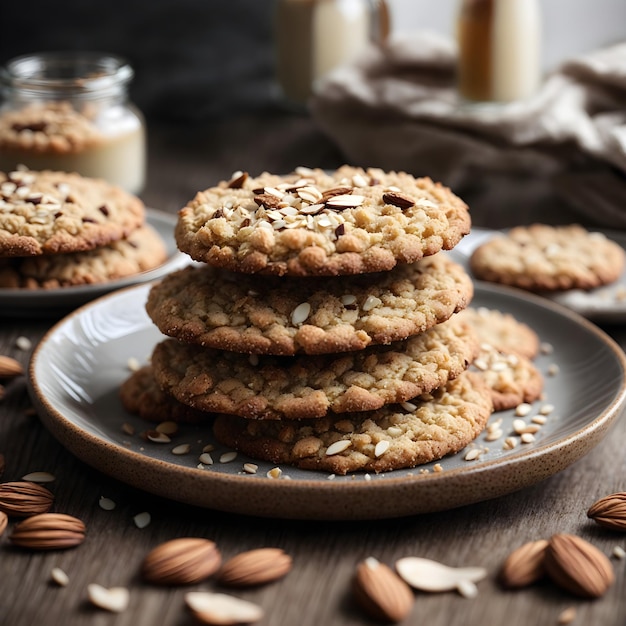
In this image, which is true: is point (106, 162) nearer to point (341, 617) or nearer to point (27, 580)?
point (27, 580)

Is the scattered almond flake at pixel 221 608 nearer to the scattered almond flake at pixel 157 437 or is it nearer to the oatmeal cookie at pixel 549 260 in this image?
the scattered almond flake at pixel 157 437

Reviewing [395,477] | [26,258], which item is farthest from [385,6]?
[395,477]

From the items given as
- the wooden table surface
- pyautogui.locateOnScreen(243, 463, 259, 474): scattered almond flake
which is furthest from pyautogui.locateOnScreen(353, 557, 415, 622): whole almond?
pyautogui.locateOnScreen(243, 463, 259, 474): scattered almond flake

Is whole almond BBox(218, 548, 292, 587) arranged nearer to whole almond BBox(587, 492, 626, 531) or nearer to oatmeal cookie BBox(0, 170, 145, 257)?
whole almond BBox(587, 492, 626, 531)

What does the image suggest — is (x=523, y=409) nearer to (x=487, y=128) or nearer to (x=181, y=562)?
(x=181, y=562)

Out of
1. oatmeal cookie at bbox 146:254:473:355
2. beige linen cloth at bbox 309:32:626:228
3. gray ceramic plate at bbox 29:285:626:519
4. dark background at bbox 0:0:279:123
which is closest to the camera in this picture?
gray ceramic plate at bbox 29:285:626:519

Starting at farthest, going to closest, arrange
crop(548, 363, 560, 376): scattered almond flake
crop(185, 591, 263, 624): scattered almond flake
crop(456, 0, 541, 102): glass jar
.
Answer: crop(456, 0, 541, 102): glass jar, crop(548, 363, 560, 376): scattered almond flake, crop(185, 591, 263, 624): scattered almond flake

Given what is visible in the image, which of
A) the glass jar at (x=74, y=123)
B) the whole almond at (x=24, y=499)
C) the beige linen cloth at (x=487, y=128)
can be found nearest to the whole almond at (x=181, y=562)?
the whole almond at (x=24, y=499)
